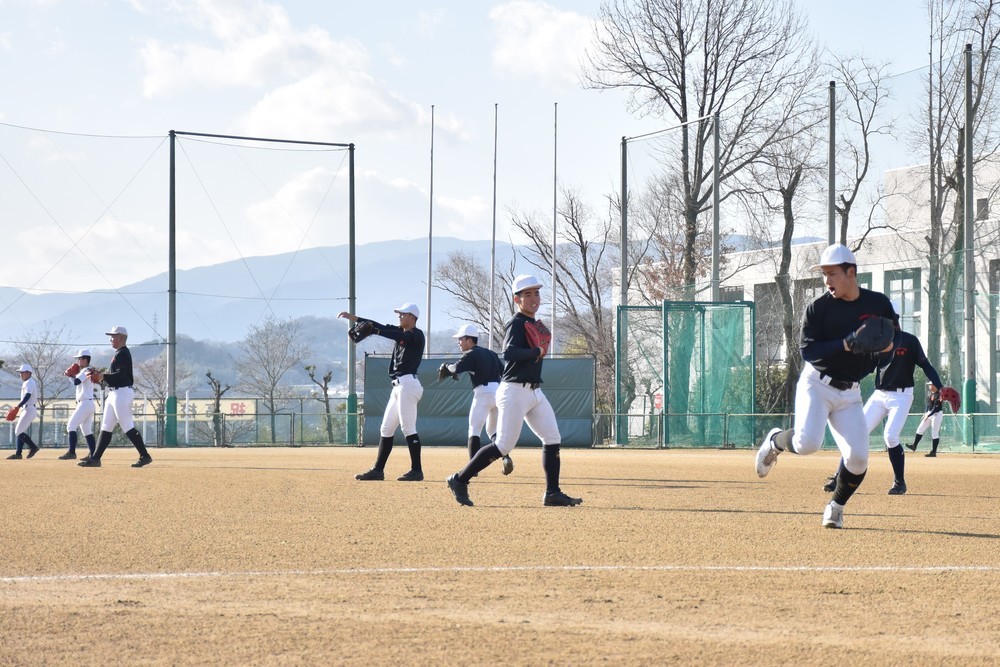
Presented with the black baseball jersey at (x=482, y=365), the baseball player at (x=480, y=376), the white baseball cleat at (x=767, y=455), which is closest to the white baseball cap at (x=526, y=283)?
the white baseball cleat at (x=767, y=455)

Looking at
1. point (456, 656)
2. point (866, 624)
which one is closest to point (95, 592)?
point (456, 656)

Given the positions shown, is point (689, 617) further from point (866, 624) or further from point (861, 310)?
point (861, 310)

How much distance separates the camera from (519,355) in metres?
10.8

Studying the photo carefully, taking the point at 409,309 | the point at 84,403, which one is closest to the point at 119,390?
the point at 84,403

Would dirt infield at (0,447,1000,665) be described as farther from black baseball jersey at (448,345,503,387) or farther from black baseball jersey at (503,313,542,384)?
black baseball jersey at (448,345,503,387)

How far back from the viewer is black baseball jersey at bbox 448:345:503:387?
16688mm

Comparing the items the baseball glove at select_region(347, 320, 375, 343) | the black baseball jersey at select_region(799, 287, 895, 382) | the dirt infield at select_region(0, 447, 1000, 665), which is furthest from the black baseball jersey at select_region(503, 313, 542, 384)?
the baseball glove at select_region(347, 320, 375, 343)

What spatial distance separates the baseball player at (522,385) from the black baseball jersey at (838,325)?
2.58 meters

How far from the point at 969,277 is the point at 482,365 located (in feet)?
47.5

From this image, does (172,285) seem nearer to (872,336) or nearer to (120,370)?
(120,370)

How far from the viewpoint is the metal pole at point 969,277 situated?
26938 millimetres

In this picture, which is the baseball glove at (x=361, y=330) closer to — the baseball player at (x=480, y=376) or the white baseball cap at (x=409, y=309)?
the white baseball cap at (x=409, y=309)

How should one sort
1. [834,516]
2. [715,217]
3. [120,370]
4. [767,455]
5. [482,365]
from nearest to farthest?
[834,516] < [767,455] < [482,365] < [120,370] < [715,217]

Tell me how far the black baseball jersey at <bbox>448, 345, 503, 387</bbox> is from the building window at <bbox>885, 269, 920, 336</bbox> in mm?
13742
